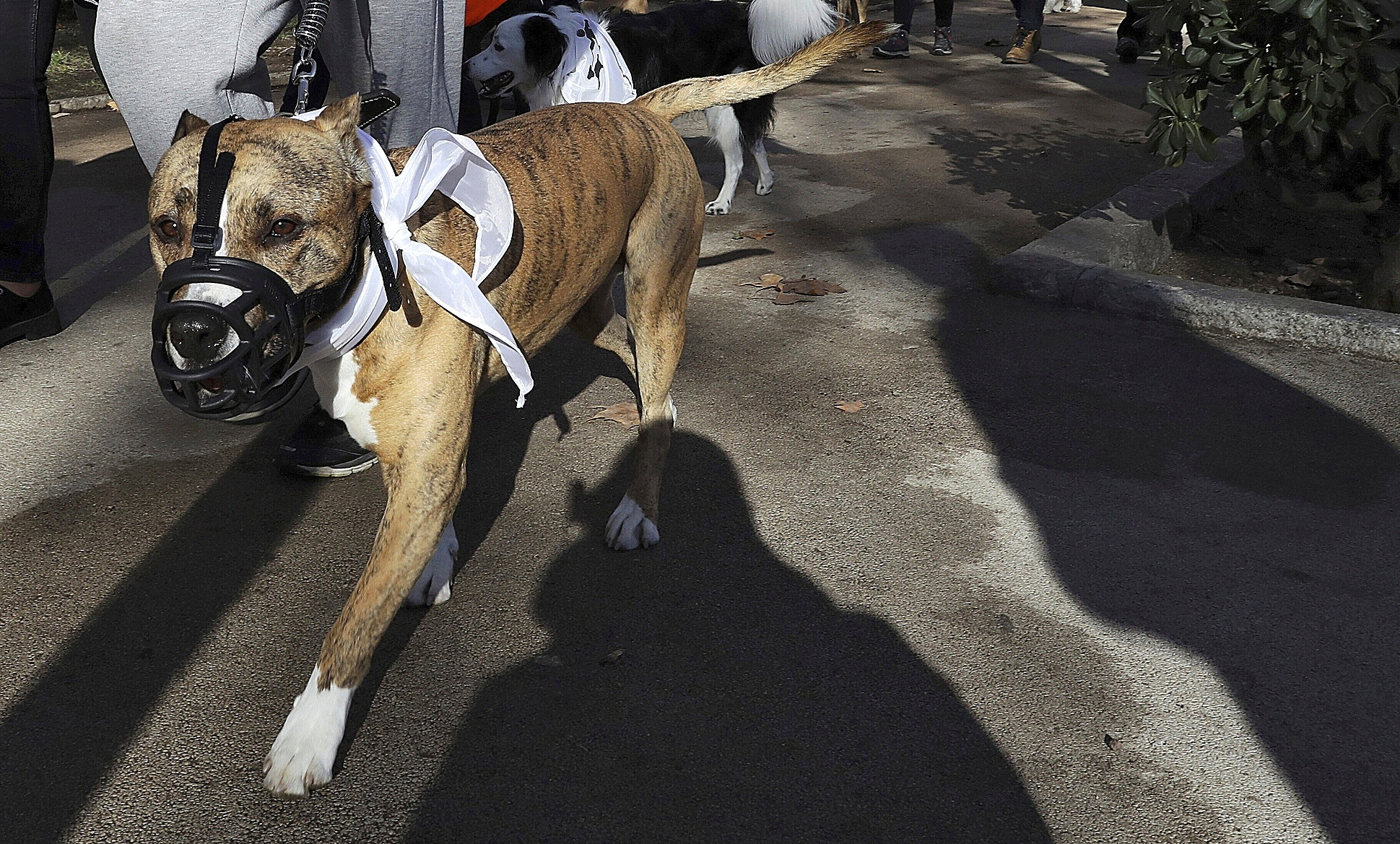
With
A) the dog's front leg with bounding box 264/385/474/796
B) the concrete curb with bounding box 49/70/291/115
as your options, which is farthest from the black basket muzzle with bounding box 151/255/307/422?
the concrete curb with bounding box 49/70/291/115

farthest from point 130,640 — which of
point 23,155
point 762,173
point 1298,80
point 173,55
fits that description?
point 762,173

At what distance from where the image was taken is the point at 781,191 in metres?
6.56

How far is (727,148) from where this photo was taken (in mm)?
6359

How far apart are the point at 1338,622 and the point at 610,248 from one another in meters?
2.03

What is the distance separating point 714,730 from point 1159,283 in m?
3.18

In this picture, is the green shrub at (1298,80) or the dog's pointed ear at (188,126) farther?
the green shrub at (1298,80)

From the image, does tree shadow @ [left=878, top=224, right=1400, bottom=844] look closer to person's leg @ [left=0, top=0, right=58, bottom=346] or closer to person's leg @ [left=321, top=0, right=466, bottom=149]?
person's leg @ [left=321, top=0, right=466, bottom=149]

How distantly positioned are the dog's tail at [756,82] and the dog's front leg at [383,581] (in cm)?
145

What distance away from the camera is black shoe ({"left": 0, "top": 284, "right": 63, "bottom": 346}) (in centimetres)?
398

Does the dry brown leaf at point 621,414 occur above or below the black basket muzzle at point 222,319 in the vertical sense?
below

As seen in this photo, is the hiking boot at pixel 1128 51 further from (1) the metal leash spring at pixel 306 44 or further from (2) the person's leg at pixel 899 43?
(1) the metal leash spring at pixel 306 44

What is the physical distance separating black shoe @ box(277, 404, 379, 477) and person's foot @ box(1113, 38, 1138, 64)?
390 inches

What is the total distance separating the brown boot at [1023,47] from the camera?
35.4ft

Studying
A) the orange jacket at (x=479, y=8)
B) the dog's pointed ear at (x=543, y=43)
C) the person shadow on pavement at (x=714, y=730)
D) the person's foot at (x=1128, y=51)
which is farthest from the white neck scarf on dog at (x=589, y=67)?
the person's foot at (x=1128, y=51)
